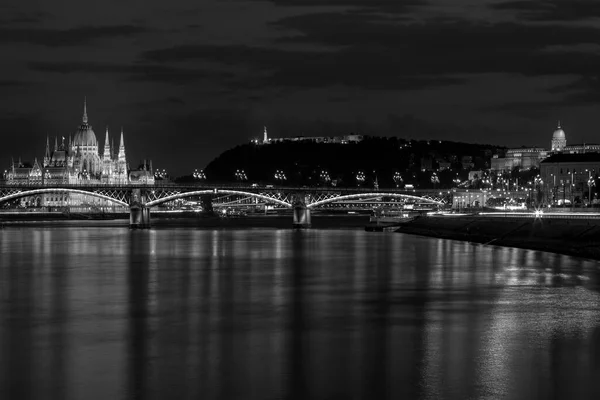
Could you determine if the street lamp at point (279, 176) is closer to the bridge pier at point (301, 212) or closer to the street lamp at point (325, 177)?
the street lamp at point (325, 177)

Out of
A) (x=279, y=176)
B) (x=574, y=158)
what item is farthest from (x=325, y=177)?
(x=574, y=158)

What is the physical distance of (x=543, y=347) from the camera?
24.2 metres

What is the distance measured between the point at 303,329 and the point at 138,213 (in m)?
81.4

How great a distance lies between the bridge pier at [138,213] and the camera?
106312mm

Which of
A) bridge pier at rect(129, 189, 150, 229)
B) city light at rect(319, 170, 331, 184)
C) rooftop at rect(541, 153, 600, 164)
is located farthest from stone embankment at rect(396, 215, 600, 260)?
city light at rect(319, 170, 331, 184)

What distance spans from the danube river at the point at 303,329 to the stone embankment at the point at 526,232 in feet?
10.4

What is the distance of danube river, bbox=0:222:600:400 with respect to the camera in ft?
66.4

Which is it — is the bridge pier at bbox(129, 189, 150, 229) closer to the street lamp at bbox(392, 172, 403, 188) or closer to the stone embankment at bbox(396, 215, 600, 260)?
the stone embankment at bbox(396, 215, 600, 260)

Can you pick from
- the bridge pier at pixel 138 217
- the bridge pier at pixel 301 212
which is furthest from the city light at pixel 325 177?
the bridge pier at pixel 138 217

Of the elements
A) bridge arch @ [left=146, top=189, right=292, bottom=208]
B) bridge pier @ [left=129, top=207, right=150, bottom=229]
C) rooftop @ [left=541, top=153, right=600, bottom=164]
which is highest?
rooftop @ [left=541, top=153, right=600, bottom=164]

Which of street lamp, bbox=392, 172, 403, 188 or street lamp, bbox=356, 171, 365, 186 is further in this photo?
street lamp, bbox=392, 172, 403, 188

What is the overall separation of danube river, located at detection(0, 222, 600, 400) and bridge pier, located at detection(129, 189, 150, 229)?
2130 inches

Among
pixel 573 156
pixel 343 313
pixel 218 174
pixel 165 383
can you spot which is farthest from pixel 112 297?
pixel 218 174

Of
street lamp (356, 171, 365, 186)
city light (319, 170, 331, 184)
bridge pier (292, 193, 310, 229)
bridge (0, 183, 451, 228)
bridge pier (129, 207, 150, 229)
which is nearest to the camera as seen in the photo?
bridge (0, 183, 451, 228)
